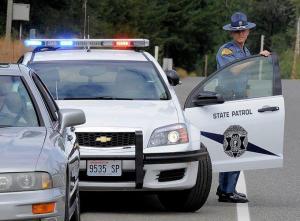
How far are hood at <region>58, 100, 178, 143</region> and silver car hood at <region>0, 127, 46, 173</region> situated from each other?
194 cm

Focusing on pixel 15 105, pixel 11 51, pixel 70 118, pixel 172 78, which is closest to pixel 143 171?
pixel 70 118

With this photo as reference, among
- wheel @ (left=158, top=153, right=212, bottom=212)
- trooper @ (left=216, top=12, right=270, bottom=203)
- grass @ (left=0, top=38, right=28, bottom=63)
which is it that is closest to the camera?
wheel @ (left=158, top=153, right=212, bottom=212)

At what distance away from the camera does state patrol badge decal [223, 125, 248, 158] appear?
9.84 meters

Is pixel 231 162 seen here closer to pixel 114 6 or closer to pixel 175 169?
pixel 175 169

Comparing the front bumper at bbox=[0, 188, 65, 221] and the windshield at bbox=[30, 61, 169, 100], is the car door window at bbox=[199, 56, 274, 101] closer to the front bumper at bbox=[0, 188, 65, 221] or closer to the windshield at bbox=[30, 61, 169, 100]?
the windshield at bbox=[30, 61, 169, 100]

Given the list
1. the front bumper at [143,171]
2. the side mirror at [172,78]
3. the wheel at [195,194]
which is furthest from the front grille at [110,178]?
the side mirror at [172,78]

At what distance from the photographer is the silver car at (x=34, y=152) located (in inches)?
231

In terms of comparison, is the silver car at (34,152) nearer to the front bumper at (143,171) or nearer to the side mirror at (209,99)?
the front bumper at (143,171)

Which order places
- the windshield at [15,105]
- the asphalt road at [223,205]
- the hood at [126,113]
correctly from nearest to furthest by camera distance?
the windshield at [15,105], the hood at [126,113], the asphalt road at [223,205]

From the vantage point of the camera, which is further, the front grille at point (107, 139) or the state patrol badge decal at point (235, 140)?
the state patrol badge decal at point (235, 140)

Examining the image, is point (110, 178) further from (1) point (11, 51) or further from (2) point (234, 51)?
(1) point (11, 51)

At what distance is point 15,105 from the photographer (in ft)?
24.0

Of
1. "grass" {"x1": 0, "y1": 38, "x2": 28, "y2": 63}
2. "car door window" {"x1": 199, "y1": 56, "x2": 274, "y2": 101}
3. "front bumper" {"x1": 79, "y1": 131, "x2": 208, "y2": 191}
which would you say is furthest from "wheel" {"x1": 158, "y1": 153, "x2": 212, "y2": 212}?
"grass" {"x1": 0, "y1": 38, "x2": 28, "y2": 63}

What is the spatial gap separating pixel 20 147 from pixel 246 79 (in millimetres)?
4332
